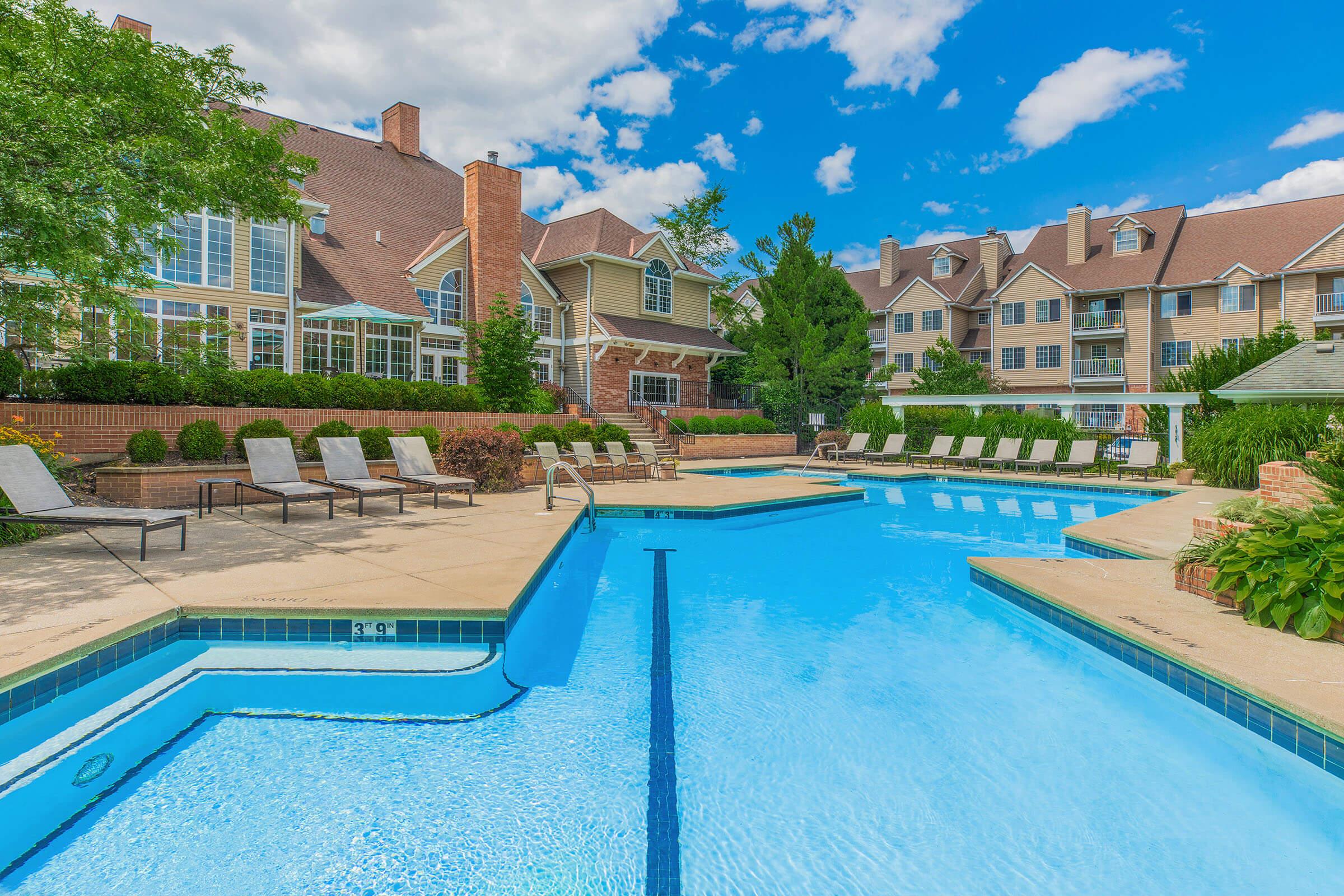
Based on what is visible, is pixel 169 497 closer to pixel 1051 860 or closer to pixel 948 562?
pixel 948 562

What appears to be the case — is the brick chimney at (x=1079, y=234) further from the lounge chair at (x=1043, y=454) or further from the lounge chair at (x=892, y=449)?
the lounge chair at (x=1043, y=454)

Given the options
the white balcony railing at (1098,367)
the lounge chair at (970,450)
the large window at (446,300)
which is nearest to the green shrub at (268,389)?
the large window at (446,300)

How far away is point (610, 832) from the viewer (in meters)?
3.06

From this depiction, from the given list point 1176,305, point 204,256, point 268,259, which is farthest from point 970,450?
point 1176,305

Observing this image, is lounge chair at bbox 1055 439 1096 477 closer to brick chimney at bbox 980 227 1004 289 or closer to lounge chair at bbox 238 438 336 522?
Result: lounge chair at bbox 238 438 336 522

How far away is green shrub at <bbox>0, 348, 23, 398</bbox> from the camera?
9227 millimetres

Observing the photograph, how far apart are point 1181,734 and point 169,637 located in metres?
6.00

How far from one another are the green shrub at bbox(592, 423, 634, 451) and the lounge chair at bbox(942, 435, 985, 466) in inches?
343

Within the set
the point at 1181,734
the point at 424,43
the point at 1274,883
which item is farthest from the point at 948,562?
the point at 424,43

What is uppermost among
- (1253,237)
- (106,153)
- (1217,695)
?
(1253,237)

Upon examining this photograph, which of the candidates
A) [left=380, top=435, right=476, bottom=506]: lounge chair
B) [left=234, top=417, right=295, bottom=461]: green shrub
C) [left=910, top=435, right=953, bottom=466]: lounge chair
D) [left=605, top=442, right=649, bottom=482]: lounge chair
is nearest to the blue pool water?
[left=380, top=435, right=476, bottom=506]: lounge chair

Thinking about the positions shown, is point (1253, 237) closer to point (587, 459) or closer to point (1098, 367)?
point (1098, 367)

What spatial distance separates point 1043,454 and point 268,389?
16.7m

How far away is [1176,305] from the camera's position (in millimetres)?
34094
